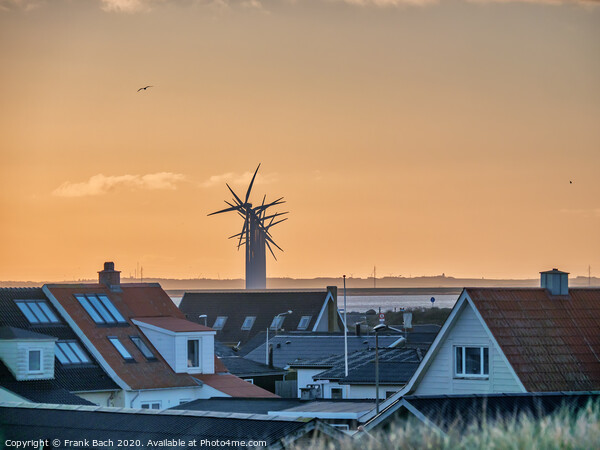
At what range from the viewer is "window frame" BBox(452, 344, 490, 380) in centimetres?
3534

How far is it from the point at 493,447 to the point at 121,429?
13.4 m

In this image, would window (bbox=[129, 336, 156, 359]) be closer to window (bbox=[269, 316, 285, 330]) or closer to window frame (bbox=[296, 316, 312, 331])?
window (bbox=[269, 316, 285, 330])

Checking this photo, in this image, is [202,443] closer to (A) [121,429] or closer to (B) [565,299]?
(A) [121,429]

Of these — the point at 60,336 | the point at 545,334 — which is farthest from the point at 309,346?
the point at 545,334

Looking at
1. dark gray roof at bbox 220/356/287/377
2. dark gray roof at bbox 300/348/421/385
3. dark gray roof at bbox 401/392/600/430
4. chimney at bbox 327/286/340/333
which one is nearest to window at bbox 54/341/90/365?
dark gray roof at bbox 220/356/287/377

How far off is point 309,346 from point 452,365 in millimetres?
36178

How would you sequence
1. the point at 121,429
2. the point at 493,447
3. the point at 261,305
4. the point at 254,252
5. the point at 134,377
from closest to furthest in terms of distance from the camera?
1. the point at 493,447
2. the point at 121,429
3. the point at 134,377
4. the point at 261,305
5. the point at 254,252

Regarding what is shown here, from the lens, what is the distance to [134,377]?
5319 cm

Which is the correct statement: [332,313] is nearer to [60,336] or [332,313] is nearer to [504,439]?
[60,336]

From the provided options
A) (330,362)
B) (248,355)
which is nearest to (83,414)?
(330,362)

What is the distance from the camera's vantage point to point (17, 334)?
49906mm

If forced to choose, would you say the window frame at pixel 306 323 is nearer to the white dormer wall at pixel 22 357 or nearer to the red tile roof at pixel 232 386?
the red tile roof at pixel 232 386

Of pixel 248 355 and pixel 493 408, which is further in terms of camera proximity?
pixel 248 355

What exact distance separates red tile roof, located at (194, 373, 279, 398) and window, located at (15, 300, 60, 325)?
7529 millimetres
